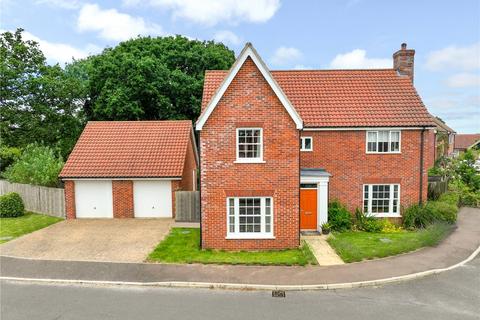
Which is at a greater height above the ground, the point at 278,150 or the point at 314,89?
the point at 314,89

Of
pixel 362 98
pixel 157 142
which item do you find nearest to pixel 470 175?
pixel 362 98

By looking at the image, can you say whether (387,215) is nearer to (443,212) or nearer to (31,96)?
(443,212)

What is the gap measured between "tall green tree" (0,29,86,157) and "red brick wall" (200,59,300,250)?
21040 mm

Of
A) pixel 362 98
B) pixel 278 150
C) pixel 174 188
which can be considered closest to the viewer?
pixel 278 150

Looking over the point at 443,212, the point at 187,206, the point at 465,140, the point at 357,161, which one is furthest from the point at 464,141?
the point at 187,206

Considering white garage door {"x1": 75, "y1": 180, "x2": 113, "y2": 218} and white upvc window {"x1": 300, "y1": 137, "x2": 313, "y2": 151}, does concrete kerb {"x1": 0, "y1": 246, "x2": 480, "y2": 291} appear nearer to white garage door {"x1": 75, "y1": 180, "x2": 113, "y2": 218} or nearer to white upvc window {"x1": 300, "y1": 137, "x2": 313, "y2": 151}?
white upvc window {"x1": 300, "y1": 137, "x2": 313, "y2": 151}

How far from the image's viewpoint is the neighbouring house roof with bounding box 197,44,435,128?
17.5 meters

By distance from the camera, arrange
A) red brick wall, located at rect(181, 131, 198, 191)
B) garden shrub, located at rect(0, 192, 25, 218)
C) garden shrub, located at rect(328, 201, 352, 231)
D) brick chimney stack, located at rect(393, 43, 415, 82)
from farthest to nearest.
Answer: red brick wall, located at rect(181, 131, 198, 191), garden shrub, located at rect(0, 192, 25, 218), brick chimney stack, located at rect(393, 43, 415, 82), garden shrub, located at rect(328, 201, 352, 231)

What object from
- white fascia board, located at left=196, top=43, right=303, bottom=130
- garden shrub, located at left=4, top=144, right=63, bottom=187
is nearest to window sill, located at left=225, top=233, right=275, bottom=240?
white fascia board, located at left=196, top=43, right=303, bottom=130

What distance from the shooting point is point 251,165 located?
13.7 metres

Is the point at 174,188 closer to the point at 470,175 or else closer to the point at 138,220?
the point at 138,220

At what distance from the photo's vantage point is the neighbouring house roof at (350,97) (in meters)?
17.5

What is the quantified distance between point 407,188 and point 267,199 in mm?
8956

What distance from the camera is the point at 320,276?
11094 mm
